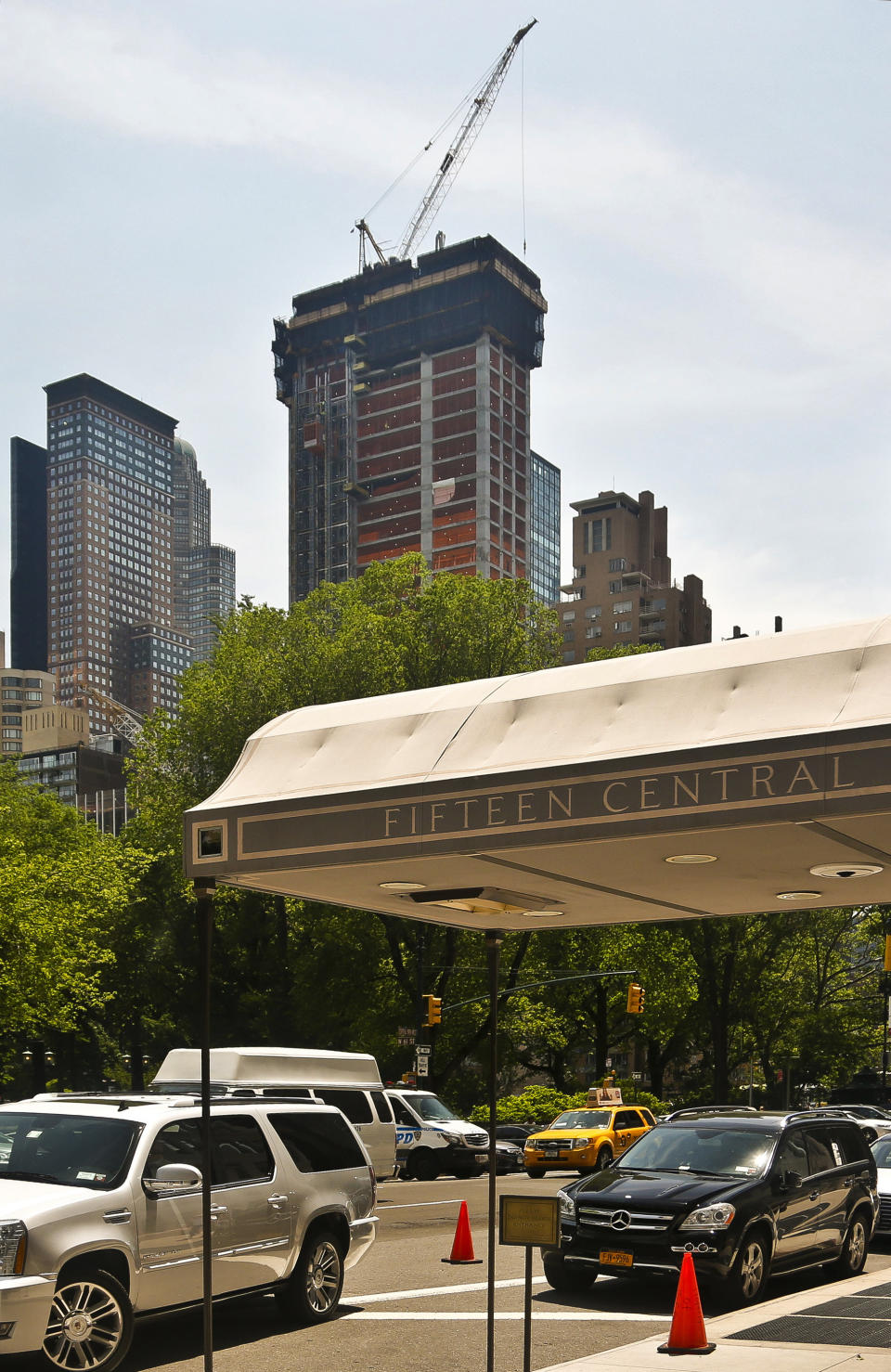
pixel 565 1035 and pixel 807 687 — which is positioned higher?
pixel 807 687

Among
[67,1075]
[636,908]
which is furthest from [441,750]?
[67,1075]

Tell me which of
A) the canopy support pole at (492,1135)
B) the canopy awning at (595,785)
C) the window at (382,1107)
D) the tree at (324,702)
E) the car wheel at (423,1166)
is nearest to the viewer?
the canopy awning at (595,785)

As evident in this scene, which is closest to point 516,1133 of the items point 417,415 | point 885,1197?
point 885,1197

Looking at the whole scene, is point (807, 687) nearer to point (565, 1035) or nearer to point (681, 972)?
point (681, 972)

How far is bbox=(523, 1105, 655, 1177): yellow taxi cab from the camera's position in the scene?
30.1 m

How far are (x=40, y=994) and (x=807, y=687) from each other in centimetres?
3441

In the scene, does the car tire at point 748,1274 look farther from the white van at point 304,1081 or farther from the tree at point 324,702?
the tree at point 324,702

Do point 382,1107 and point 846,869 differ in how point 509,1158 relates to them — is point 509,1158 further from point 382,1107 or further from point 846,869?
point 846,869

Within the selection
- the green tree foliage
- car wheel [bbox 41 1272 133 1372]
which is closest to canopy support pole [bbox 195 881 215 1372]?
car wheel [bbox 41 1272 133 1372]

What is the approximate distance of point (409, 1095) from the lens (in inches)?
1247

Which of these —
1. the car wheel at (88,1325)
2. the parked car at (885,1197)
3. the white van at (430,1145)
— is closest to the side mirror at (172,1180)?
Answer: the car wheel at (88,1325)

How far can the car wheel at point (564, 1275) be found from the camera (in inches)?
538

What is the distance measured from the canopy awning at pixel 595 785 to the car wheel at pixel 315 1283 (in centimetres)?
430

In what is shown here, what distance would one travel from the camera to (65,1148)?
10422 mm
